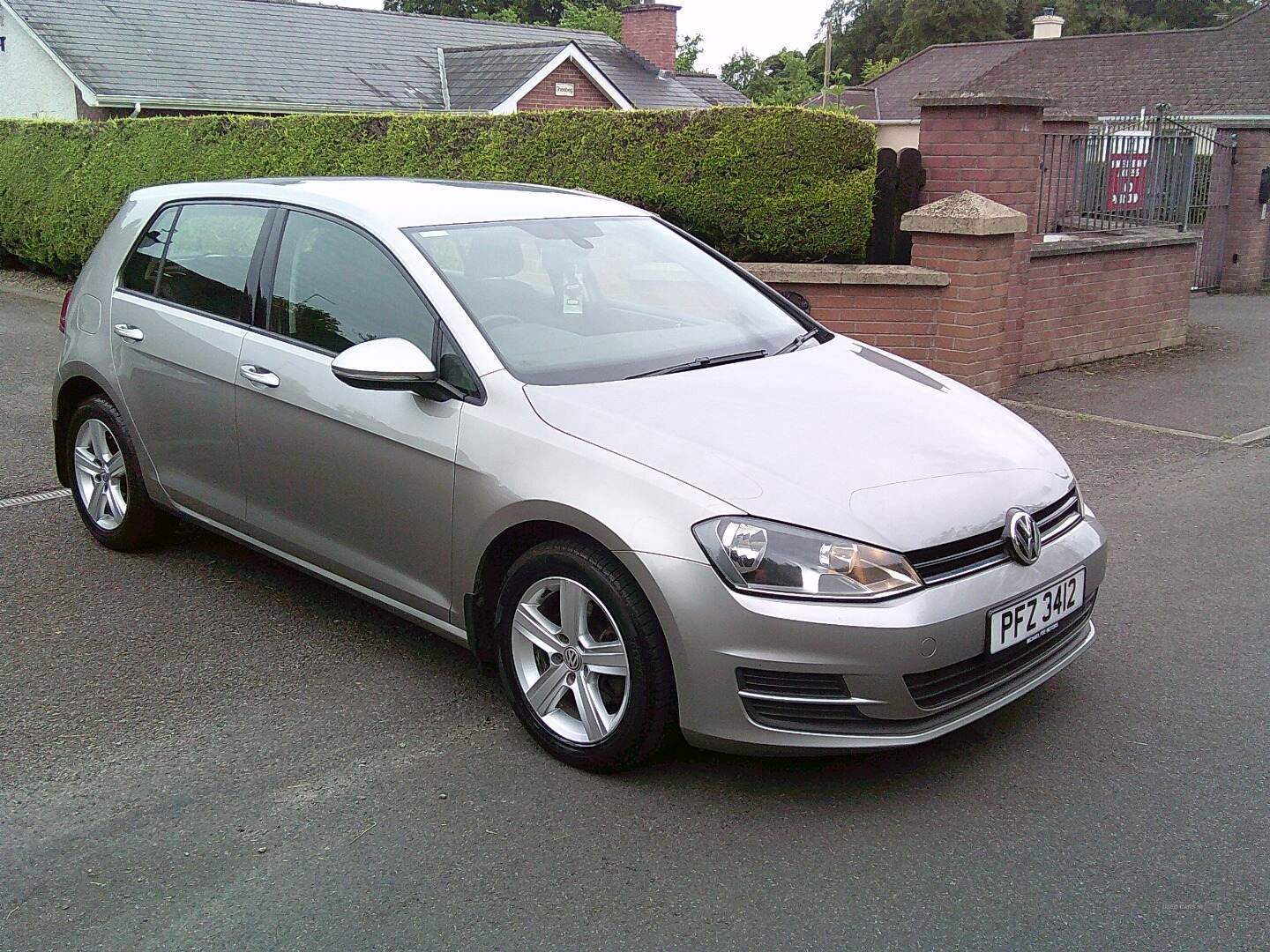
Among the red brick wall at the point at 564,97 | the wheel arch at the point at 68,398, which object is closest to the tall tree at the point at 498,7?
the red brick wall at the point at 564,97

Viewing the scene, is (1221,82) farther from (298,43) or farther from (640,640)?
(640,640)

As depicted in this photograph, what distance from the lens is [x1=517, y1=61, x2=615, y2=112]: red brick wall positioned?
27500 mm

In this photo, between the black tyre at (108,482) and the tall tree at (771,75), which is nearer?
the black tyre at (108,482)

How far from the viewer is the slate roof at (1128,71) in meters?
26.1

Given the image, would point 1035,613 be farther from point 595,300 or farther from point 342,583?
point 342,583

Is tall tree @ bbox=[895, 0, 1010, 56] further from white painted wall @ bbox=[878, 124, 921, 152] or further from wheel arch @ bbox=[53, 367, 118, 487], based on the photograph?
wheel arch @ bbox=[53, 367, 118, 487]

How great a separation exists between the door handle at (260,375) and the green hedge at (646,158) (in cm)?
523

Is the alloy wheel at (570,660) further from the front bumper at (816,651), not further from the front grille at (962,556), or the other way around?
the front grille at (962,556)

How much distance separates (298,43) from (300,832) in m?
27.6

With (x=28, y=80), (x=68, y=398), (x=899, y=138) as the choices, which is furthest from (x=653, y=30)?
(x=68, y=398)

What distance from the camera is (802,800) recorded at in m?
3.47

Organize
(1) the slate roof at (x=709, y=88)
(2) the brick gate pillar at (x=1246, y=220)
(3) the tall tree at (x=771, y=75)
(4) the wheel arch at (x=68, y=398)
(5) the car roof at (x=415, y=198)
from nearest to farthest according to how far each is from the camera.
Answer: (5) the car roof at (x=415, y=198)
(4) the wheel arch at (x=68, y=398)
(2) the brick gate pillar at (x=1246, y=220)
(1) the slate roof at (x=709, y=88)
(3) the tall tree at (x=771, y=75)

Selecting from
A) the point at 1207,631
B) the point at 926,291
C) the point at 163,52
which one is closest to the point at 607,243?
the point at 1207,631

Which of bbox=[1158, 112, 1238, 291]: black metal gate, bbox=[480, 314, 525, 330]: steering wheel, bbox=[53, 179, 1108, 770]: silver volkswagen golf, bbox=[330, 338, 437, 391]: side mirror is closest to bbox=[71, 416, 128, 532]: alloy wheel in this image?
bbox=[53, 179, 1108, 770]: silver volkswagen golf
